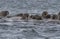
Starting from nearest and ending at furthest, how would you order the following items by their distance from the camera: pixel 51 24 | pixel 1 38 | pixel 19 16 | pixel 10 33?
pixel 1 38 < pixel 10 33 < pixel 51 24 < pixel 19 16

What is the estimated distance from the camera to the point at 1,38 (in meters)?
19.2

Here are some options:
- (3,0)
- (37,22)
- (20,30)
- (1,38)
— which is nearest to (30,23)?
(37,22)

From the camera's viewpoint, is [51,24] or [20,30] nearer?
[20,30]

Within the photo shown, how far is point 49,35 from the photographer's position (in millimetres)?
20281

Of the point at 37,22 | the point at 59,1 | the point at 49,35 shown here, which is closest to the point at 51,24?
the point at 37,22

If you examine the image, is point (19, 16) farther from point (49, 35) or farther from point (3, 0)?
point (3, 0)

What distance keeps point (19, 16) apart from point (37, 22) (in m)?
1.78

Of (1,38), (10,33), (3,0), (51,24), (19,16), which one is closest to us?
(1,38)

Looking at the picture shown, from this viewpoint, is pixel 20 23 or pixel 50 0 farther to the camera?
pixel 50 0

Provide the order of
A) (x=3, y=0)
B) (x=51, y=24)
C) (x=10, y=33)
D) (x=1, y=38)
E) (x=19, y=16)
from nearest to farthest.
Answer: (x=1, y=38), (x=10, y=33), (x=51, y=24), (x=19, y=16), (x=3, y=0)

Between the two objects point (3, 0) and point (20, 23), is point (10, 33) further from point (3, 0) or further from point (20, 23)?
point (3, 0)

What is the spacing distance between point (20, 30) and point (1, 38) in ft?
7.15

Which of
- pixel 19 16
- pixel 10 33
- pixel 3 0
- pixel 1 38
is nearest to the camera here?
pixel 1 38

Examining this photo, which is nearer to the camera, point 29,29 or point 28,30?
point 28,30
